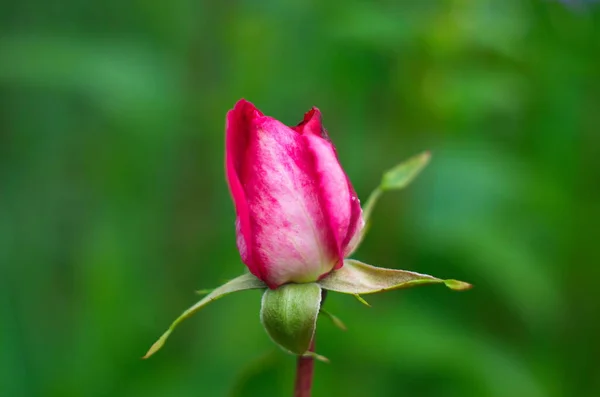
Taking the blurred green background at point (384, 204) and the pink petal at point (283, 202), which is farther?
the blurred green background at point (384, 204)

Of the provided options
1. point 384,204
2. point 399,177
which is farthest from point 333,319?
point 384,204

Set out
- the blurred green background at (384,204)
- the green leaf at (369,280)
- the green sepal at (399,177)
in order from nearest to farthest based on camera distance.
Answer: the green leaf at (369,280) < the green sepal at (399,177) < the blurred green background at (384,204)

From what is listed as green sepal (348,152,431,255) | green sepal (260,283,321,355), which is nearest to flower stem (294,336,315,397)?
green sepal (260,283,321,355)

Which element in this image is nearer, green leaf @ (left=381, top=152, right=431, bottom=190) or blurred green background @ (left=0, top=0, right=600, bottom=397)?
green leaf @ (left=381, top=152, right=431, bottom=190)

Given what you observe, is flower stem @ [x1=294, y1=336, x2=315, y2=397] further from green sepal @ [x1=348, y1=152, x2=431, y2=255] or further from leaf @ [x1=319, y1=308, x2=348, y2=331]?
green sepal @ [x1=348, y1=152, x2=431, y2=255]

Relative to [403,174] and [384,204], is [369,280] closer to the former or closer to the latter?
[403,174]

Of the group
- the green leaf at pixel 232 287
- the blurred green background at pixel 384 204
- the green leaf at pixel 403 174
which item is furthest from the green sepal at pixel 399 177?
the blurred green background at pixel 384 204

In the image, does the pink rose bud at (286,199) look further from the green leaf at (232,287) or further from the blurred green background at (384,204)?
the blurred green background at (384,204)
